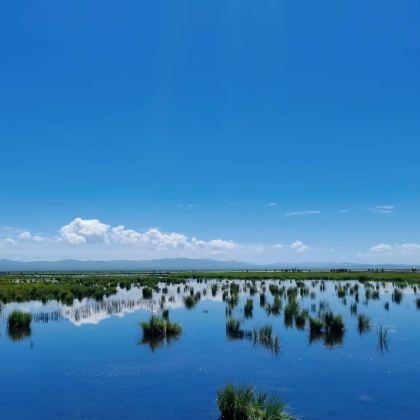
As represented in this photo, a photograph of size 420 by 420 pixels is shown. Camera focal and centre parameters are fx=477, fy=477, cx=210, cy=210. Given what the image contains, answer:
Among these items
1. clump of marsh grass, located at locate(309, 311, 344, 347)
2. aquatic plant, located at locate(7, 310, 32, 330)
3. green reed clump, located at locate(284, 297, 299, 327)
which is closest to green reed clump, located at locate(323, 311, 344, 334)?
clump of marsh grass, located at locate(309, 311, 344, 347)

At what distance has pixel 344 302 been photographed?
41.2 meters

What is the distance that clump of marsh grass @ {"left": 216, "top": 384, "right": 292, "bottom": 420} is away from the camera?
11.9 m

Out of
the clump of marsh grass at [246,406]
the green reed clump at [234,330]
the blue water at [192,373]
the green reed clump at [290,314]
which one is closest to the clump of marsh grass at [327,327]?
the blue water at [192,373]

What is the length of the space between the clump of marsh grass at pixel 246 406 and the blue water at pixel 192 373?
59 centimetres

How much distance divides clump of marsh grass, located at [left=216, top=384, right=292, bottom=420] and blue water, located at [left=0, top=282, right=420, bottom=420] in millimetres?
590

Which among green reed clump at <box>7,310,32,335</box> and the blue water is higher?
green reed clump at <box>7,310,32,335</box>

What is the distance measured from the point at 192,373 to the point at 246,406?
18.2 ft

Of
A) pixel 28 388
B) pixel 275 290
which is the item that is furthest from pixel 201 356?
pixel 275 290

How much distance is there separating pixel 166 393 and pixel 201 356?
5.03m

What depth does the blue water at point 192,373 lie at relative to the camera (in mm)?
13844

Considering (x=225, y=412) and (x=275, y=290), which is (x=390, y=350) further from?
(x=275, y=290)

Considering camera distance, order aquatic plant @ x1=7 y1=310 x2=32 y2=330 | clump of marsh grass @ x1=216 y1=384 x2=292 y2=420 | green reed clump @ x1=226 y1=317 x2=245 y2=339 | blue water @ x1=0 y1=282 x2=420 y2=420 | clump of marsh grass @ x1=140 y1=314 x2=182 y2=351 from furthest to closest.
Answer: aquatic plant @ x1=7 y1=310 x2=32 y2=330, green reed clump @ x1=226 y1=317 x2=245 y2=339, clump of marsh grass @ x1=140 y1=314 x2=182 y2=351, blue water @ x1=0 y1=282 x2=420 y2=420, clump of marsh grass @ x1=216 y1=384 x2=292 y2=420

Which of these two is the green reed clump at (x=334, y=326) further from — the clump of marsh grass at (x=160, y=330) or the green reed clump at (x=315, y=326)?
the clump of marsh grass at (x=160, y=330)

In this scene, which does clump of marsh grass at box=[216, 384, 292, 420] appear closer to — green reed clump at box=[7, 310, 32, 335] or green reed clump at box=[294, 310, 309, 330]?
green reed clump at box=[294, 310, 309, 330]
